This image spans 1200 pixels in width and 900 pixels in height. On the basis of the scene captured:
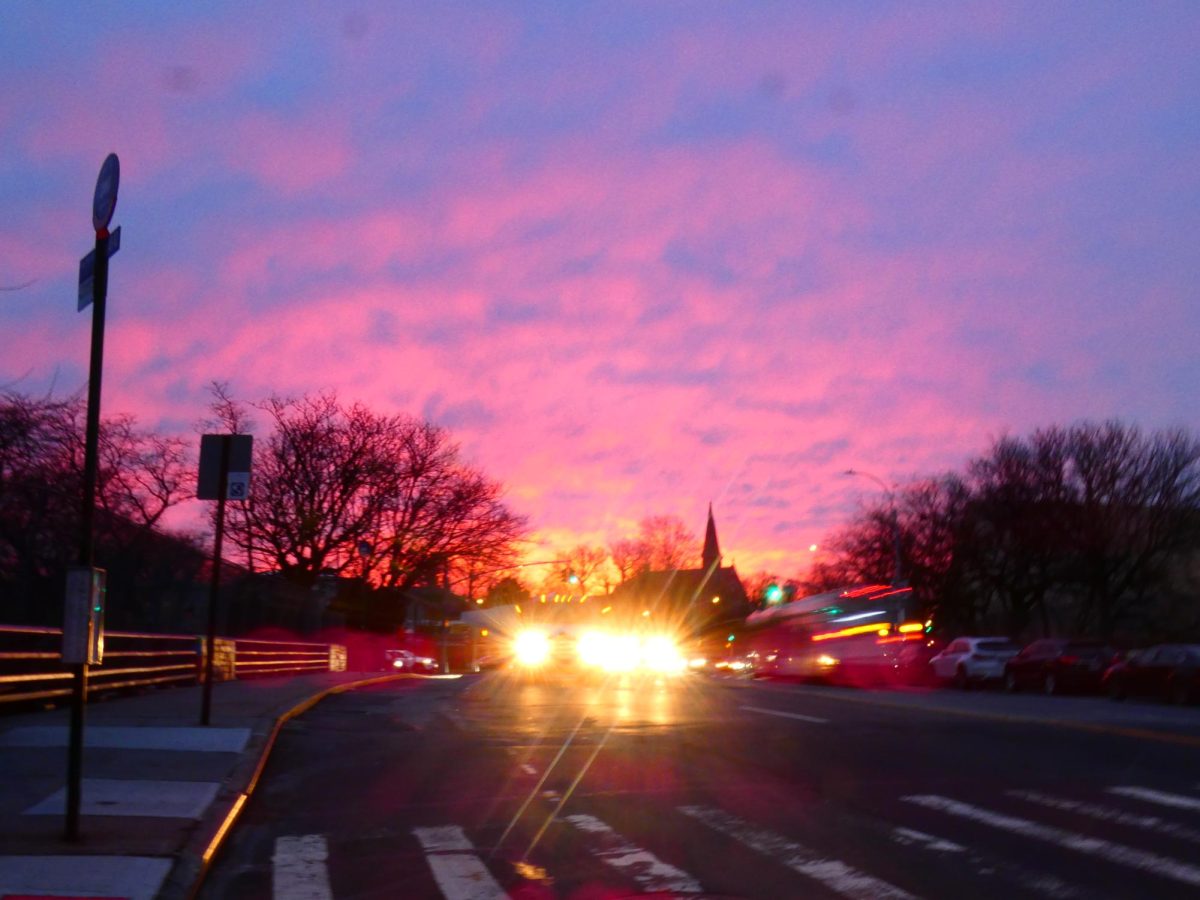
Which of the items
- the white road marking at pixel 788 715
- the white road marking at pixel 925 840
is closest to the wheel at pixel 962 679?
the white road marking at pixel 788 715

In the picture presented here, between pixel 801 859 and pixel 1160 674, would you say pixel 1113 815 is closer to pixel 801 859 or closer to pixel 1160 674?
pixel 801 859

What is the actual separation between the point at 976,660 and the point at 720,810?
29382 mm

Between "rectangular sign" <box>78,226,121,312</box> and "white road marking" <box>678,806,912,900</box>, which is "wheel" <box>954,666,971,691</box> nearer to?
"white road marking" <box>678,806,912,900</box>

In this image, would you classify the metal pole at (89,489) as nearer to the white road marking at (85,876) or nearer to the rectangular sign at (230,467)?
the white road marking at (85,876)

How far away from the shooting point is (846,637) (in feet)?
132

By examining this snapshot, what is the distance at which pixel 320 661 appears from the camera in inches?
1607

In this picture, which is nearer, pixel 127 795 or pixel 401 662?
pixel 127 795

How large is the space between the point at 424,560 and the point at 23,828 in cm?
4484

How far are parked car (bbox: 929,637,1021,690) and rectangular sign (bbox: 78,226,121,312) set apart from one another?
32901 millimetres

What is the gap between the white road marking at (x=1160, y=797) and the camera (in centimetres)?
1031

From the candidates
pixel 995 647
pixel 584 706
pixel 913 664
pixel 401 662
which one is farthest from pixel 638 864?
pixel 401 662

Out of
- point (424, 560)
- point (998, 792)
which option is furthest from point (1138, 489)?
point (998, 792)

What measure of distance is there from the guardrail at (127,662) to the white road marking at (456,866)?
15.4 feet

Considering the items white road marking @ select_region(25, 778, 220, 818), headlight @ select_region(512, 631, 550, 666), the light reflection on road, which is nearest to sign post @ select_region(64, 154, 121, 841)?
white road marking @ select_region(25, 778, 220, 818)
